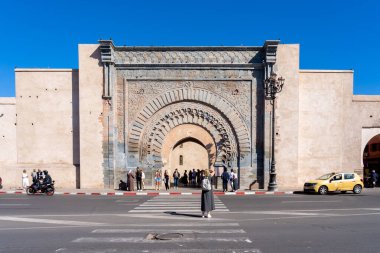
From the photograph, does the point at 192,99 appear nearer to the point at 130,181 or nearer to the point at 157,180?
the point at 157,180

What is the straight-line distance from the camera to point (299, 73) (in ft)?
60.3

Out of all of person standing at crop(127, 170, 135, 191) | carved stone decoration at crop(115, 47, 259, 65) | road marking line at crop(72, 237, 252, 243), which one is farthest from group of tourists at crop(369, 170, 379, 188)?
road marking line at crop(72, 237, 252, 243)

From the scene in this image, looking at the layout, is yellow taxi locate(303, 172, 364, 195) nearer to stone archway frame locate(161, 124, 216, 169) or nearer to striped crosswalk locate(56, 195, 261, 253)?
stone archway frame locate(161, 124, 216, 169)

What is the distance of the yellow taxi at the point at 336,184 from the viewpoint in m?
15.3

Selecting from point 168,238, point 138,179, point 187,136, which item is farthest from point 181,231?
point 187,136

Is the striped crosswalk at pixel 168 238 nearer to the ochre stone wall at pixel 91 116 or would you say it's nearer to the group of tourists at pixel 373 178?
the ochre stone wall at pixel 91 116

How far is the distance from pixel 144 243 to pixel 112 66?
45.1 ft

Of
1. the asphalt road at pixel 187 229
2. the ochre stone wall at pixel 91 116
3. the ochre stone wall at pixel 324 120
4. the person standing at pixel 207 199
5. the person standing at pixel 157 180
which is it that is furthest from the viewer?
the ochre stone wall at pixel 324 120

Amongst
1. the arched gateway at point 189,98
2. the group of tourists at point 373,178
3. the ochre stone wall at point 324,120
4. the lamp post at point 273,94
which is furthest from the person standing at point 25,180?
the group of tourists at point 373,178

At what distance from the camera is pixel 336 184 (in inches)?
610

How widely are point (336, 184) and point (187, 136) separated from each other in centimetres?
894

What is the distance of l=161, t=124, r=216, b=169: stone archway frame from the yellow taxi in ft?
19.9

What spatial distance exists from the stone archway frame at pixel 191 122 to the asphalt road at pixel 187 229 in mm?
7537

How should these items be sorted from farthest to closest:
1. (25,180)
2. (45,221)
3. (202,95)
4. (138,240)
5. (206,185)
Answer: (202,95)
(25,180)
(206,185)
(45,221)
(138,240)
